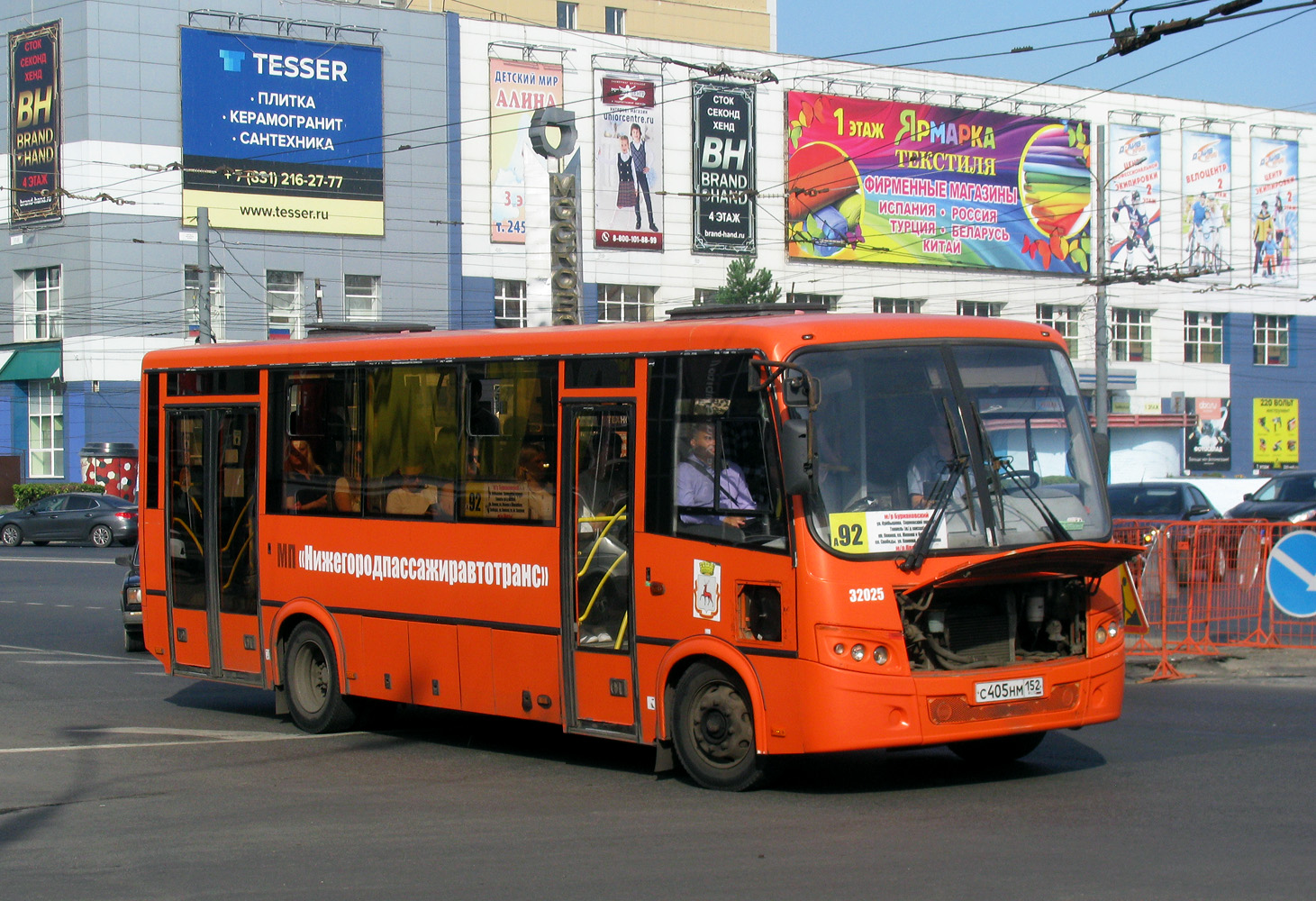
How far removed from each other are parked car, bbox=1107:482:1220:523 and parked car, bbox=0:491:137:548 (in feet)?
83.2

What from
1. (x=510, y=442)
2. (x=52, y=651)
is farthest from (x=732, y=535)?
(x=52, y=651)

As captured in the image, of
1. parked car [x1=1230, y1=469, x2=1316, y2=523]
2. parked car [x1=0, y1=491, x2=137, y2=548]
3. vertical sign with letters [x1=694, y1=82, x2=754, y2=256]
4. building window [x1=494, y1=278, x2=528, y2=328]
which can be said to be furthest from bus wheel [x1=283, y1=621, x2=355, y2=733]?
vertical sign with letters [x1=694, y1=82, x2=754, y2=256]

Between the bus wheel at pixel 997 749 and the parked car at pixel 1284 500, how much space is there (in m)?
16.6

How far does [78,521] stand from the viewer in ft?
132

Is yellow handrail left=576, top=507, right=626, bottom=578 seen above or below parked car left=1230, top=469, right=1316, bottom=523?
above

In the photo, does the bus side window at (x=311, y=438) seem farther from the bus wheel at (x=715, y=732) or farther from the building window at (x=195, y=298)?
the building window at (x=195, y=298)

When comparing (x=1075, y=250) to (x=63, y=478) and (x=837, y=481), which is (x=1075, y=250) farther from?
(x=837, y=481)

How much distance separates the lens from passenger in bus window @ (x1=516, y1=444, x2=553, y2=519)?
9.85 meters

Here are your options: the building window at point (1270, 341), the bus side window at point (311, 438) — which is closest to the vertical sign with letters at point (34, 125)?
the bus side window at point (311, 438)

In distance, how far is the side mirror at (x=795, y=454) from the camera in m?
8.09

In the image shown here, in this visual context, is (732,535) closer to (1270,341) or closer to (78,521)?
(78,521)

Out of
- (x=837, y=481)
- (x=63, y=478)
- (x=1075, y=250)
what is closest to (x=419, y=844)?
(x=837, y=481)

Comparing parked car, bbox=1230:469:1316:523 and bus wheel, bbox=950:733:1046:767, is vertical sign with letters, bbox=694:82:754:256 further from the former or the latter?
bus wheel, bbox=950:733:1046:767

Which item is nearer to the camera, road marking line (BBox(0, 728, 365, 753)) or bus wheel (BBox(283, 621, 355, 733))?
road marking line (BBox(0, 728, 365, 753))
